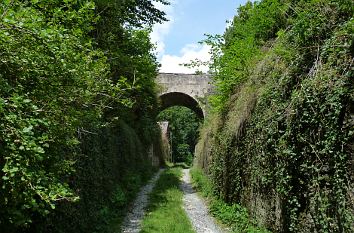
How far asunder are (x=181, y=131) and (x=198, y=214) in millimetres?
44856

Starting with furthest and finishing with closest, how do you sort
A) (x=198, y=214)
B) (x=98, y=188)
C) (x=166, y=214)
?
(x=198, y=214), (x=166, y=214), (x=98, y=188)

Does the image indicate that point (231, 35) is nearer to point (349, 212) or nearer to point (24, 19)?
point (349, 212)

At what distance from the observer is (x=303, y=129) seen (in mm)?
5746

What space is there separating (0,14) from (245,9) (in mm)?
12303

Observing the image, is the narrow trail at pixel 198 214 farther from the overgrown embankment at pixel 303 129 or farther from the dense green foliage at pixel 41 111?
the dense green foliage at pixel 41 111

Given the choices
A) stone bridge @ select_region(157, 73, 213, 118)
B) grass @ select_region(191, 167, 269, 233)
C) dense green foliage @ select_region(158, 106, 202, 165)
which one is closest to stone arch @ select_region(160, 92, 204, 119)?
stone bridge @ select_region(157, 73, 213, 118)

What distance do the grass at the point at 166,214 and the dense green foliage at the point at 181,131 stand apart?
35.7 m

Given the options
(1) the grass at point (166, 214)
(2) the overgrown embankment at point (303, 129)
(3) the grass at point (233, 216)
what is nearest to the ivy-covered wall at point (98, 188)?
(1) the grass at point (166, 214)

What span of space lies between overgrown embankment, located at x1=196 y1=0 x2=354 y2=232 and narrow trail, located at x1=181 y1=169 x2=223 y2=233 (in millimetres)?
1040

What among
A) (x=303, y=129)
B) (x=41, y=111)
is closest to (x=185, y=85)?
(x=303, y=129)

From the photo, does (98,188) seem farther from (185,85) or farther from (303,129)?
(185,85)

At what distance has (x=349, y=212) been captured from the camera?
4645 mm

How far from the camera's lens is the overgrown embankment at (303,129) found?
16.2 ft

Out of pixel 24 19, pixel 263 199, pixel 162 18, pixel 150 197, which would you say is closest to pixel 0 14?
pixel 24 19
